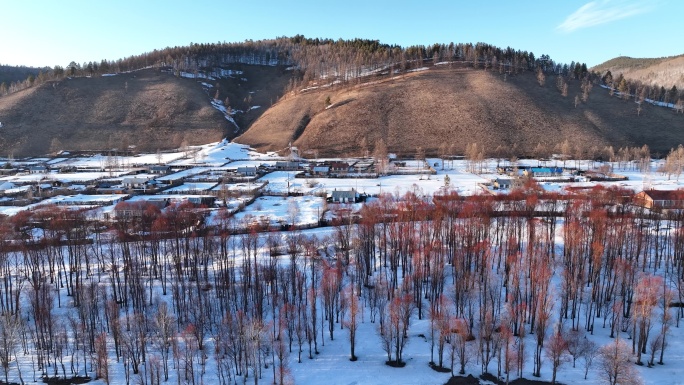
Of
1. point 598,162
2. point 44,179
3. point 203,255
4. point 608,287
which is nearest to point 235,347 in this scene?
point 203,255

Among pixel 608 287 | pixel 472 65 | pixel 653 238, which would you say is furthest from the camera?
pixel 472 65

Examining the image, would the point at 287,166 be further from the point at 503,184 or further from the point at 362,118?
the point at 503,184

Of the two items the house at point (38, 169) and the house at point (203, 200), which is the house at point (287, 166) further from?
the house at point (38, 169)

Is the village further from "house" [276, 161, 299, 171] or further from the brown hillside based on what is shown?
the brown hillside

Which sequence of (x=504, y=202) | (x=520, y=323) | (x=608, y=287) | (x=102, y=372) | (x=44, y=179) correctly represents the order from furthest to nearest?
(x=44, y=179) < (x=504, y=202) < (x=608, y=287) < (x=520, y=323) < (x=102, y=372)

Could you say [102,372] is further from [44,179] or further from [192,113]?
[192,113]

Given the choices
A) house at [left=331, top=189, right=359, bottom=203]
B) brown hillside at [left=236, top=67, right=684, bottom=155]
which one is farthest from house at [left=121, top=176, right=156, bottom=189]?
brown hillside at [left=236, top=67, right=684, bottom=155]

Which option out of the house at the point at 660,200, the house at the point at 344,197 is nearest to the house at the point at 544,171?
the house at the point at 660,200
